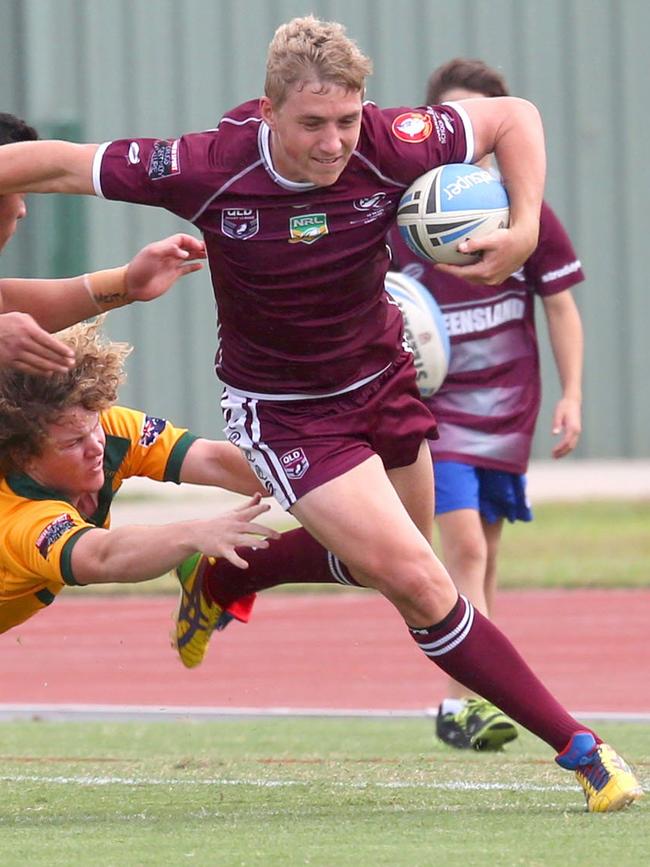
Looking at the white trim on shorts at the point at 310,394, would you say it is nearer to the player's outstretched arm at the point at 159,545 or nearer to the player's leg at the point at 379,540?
the player's leg at the point at 379,540

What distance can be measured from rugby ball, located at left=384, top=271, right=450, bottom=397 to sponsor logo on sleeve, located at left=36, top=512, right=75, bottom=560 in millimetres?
2060

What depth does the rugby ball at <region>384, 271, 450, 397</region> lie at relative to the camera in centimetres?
695

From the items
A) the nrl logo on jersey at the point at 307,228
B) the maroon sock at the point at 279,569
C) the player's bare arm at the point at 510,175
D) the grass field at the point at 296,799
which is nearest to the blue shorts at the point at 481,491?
the grass field at the point at 296,799

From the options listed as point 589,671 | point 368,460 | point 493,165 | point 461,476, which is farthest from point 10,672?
point 368,460

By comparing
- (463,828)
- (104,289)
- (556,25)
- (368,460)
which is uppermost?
(556,25)

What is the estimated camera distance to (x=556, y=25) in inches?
738

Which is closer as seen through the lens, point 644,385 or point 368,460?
point 368,460

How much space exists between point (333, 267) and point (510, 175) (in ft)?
2.03

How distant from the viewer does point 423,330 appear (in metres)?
6.96

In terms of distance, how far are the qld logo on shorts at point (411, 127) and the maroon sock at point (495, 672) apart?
135 centimetres

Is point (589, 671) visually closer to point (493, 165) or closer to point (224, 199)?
point (493, 165)

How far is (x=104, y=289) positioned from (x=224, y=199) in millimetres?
822

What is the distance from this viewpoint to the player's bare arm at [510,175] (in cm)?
528

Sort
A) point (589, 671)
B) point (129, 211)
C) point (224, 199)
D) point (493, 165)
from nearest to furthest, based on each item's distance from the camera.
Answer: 1. point (224, 199)
2. point (493, 165)
3. point (589, 671)
4. point (129, 211)
